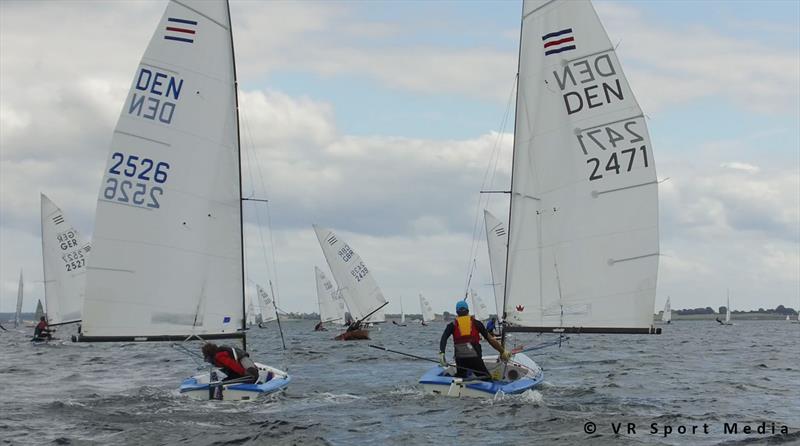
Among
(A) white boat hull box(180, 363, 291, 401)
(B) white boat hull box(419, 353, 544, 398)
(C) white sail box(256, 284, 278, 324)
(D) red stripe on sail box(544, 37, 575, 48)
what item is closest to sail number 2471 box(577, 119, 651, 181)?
(D) red stripe on sail box(544, 37, 575, 48)

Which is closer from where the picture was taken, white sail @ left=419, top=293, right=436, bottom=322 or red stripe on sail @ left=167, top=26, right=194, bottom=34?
red stripe on sail @ left=167, top=26, right=194, bottom=34

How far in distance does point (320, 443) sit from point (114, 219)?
7421 millimetres

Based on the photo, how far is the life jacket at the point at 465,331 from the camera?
1800 cm

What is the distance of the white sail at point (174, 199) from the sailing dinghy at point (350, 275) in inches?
1455

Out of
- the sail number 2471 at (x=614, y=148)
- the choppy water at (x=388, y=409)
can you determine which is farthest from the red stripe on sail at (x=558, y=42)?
the choppy water at (x=388, y=409)

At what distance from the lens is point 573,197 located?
751 inches

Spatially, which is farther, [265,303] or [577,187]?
[265,303]

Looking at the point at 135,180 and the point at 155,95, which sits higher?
the point at 155,95

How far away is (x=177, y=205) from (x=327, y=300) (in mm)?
62081

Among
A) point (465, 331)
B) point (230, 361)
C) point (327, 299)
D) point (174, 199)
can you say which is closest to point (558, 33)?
point (465, 331)

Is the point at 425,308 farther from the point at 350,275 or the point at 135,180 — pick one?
the point at 135,180

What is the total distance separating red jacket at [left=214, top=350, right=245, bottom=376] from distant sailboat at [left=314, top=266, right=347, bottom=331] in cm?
6175

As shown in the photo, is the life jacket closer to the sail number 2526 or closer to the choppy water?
the choppy water

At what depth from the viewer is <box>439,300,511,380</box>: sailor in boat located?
58.9 ft
